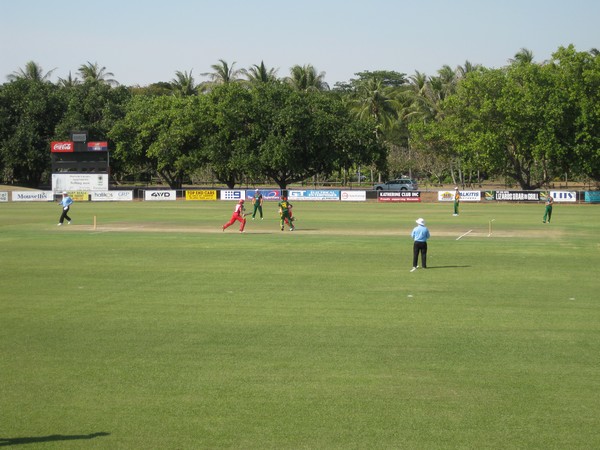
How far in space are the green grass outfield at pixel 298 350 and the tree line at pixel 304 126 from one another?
5382 cm

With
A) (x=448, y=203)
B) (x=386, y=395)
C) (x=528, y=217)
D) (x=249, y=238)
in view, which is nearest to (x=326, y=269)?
(x=249, y=238)

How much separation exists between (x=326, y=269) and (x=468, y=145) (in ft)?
200

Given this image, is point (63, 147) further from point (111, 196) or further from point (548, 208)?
point (548, 208)

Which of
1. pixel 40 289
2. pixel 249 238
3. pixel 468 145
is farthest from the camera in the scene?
pixel 468 145

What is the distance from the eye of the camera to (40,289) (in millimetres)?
21969

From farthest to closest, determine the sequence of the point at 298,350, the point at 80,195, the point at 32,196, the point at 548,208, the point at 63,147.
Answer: the point at 32,196 → the point at 63,147 → the point at 80,195 → the point at 548,208 → the point at 298,350

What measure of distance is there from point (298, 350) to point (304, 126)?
75.1 m

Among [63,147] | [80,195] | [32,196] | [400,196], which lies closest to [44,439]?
[400,196]

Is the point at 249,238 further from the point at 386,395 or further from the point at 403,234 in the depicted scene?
the point at 386,395

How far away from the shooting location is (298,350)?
14.6 metres

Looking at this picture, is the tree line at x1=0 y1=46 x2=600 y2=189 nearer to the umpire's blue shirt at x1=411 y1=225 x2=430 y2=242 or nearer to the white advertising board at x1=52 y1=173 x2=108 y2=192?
the white advertising board at x1=52 y1=173 x2=108 y2=192

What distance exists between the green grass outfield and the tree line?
5382 centimetres

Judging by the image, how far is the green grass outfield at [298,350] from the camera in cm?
1031

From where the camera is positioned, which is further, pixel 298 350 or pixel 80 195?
pixel 80 195
